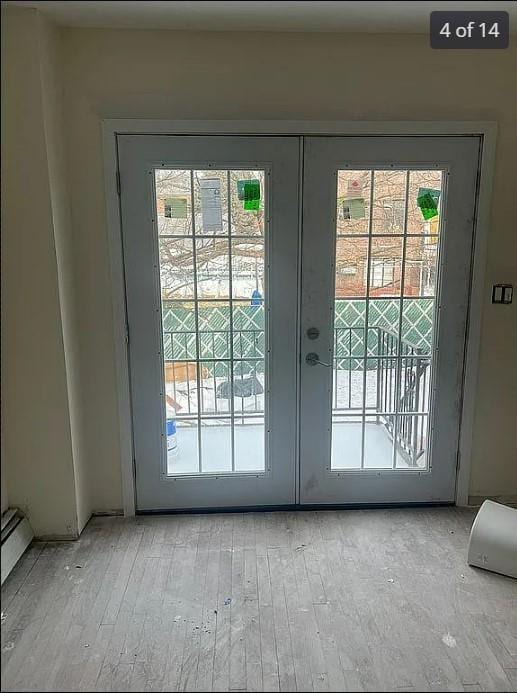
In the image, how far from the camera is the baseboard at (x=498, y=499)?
3062 millimetres

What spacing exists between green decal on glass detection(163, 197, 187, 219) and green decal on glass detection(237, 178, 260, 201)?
273 mm

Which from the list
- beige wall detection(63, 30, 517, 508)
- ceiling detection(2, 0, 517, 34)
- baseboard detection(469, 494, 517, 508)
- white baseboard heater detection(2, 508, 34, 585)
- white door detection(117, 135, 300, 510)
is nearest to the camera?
ceiling detection(2, 0, 517, 34)

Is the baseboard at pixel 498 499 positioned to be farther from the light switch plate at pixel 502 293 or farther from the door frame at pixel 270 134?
the light switch plate at pixel 502 293

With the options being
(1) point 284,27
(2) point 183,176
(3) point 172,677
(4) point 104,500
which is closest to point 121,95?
(2) point 183,176

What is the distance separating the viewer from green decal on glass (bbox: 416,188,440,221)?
8.97ft

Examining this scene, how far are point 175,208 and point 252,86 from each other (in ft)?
2.22

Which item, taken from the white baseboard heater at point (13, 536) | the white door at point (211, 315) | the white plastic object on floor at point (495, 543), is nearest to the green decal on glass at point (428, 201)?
the white door at point (211, 315)

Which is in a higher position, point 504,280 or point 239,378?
point 504,280

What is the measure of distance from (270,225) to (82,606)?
6.25 feet

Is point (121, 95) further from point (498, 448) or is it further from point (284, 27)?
point (498, 448)

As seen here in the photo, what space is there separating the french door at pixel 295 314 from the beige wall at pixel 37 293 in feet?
1.10

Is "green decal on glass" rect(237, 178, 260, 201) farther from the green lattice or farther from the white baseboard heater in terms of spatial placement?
the white baseboard heater

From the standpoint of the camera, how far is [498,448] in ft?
9.92

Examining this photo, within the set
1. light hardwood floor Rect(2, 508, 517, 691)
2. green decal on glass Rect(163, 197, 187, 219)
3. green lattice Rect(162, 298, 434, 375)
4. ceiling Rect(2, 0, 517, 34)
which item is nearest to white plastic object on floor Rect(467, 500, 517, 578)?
light hardwood floor Rect(2, 508, 517, 691)
